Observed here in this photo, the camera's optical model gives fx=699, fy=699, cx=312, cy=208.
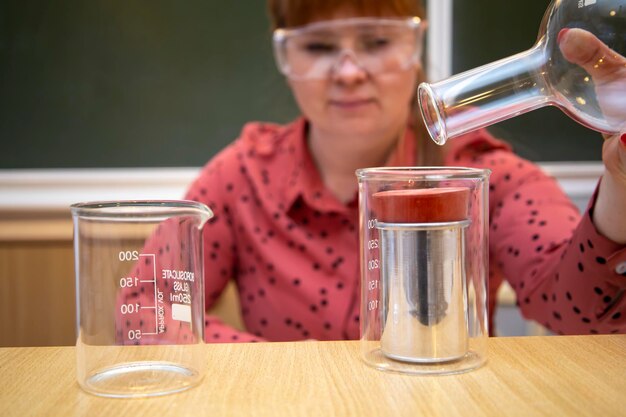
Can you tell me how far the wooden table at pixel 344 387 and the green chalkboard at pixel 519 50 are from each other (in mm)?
1089

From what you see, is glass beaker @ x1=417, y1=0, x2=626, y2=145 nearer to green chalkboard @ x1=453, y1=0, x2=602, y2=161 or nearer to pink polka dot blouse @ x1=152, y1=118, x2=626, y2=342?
pink polka dot blouse @ x1=152, y1=118, x2=626, y2=342

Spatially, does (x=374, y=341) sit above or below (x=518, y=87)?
below

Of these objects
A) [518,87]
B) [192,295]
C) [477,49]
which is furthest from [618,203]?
[477,49]

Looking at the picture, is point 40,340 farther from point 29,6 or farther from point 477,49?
point 477,49

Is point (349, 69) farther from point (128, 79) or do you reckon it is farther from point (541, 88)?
point (128, 79)

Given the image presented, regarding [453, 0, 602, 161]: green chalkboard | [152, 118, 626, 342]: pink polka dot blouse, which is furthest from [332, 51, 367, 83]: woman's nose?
[453, 0, 602, 161]: green chalkboard

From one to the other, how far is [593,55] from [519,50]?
120cm

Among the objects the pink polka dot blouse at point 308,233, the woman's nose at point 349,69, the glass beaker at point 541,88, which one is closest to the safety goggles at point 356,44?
the woman's nose at point 349,69

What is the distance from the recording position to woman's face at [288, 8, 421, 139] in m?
1.15

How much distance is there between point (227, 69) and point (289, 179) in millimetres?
544

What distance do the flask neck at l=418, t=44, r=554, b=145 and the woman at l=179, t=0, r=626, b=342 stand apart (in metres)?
0.40

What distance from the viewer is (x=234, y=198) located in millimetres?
1305

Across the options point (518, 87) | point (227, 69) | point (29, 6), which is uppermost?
point (29, 6)

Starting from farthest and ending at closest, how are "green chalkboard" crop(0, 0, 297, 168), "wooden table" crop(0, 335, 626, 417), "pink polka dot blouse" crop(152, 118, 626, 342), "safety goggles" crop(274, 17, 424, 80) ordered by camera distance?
"green chalkboard" crop(0, 0, 297, 168) → "safety goggles" crop(274, 17, 424, 80) → "pink polka dot blouse" crop(152, 118, 626, 342) → "wooden table" crop(0, 335, 626, 417)
